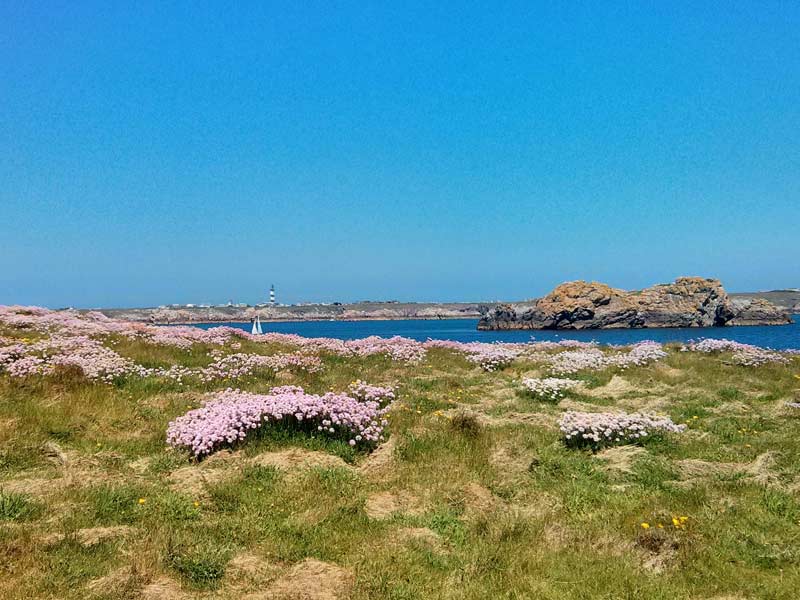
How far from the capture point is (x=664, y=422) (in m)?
12.5

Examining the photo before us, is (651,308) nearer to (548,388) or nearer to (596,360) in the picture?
(596,360)

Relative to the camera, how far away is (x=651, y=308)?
126 m

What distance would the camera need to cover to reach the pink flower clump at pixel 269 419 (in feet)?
34.4

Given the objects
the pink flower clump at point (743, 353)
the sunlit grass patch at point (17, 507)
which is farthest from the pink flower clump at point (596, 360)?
the sunlit grass patch at point (17, 507)

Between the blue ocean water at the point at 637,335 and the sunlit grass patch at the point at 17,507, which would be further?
the blue ocean water at the point at 637,335

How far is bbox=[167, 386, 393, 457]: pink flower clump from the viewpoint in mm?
10500

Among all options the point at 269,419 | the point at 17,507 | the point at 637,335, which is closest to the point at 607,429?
the point at 269,419

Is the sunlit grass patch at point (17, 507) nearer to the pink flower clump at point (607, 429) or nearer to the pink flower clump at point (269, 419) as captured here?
the pink flower clump at point (269, 419)

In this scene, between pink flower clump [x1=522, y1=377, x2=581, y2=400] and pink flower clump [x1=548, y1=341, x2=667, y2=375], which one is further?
pink flower clump [x1=548, y1=341, x2=667, y2=375]

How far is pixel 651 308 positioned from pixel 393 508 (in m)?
132

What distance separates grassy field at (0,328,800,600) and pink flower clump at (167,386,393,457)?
29 cm

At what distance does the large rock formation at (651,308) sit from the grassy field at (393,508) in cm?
11808

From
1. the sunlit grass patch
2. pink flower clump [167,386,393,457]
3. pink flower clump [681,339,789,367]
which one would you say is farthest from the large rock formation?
the sunlit grass patch

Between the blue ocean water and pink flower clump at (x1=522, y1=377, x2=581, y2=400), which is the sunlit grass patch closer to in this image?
pink flower clump at (x1=522, y1=377, x2=581, y2=400)
